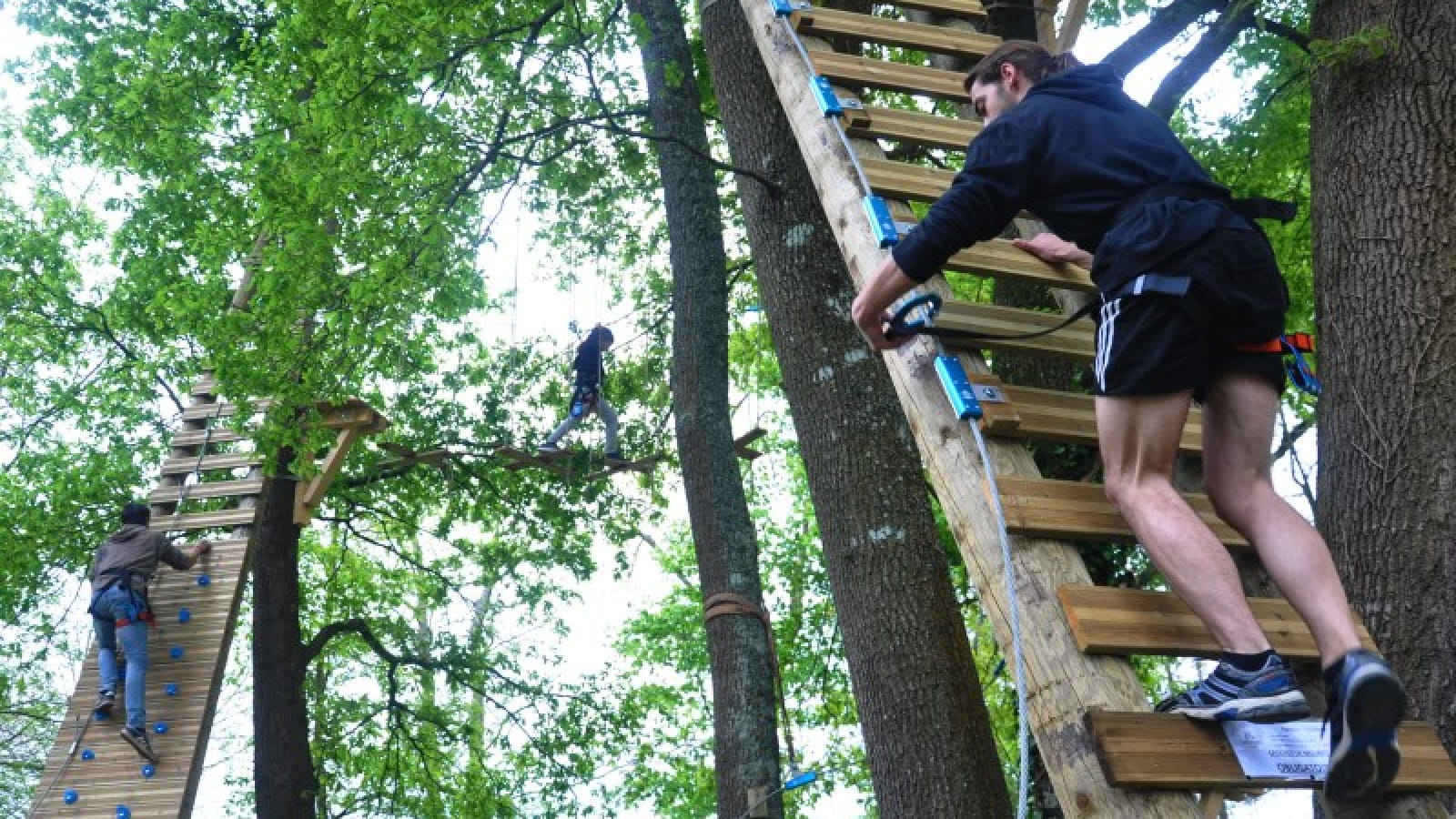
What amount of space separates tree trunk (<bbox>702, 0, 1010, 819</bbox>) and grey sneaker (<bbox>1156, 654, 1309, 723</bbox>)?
1861 mm

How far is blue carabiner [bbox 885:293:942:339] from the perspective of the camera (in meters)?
3.33

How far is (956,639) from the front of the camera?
4.58m

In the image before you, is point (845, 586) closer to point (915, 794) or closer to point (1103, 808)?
point (915, 794)

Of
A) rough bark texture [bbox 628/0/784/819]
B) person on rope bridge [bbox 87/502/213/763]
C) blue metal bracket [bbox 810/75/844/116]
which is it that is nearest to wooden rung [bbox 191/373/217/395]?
person on rope bridge [bbox 87/502/213/763]

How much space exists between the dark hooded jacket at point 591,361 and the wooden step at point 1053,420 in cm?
662

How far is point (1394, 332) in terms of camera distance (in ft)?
14.2

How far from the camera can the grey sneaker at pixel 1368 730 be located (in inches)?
90.8

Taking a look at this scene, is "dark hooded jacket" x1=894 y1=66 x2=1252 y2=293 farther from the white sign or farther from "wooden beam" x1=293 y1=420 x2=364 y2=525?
"wooden beam" x1=293 y1=420 x2=364 y2=525

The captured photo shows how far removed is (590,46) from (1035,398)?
403cm

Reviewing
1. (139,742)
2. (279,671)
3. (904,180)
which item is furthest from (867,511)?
(279,671)

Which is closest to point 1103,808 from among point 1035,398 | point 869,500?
point 1035,398

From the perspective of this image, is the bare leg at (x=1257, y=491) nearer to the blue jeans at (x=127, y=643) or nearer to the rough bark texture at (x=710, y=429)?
the rough bark texture at (x=710, y=429)

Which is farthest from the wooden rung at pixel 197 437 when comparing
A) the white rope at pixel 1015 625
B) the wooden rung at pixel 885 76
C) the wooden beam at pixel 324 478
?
the white rope at pixel 1015 625

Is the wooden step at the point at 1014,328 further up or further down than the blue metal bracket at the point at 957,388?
further up
